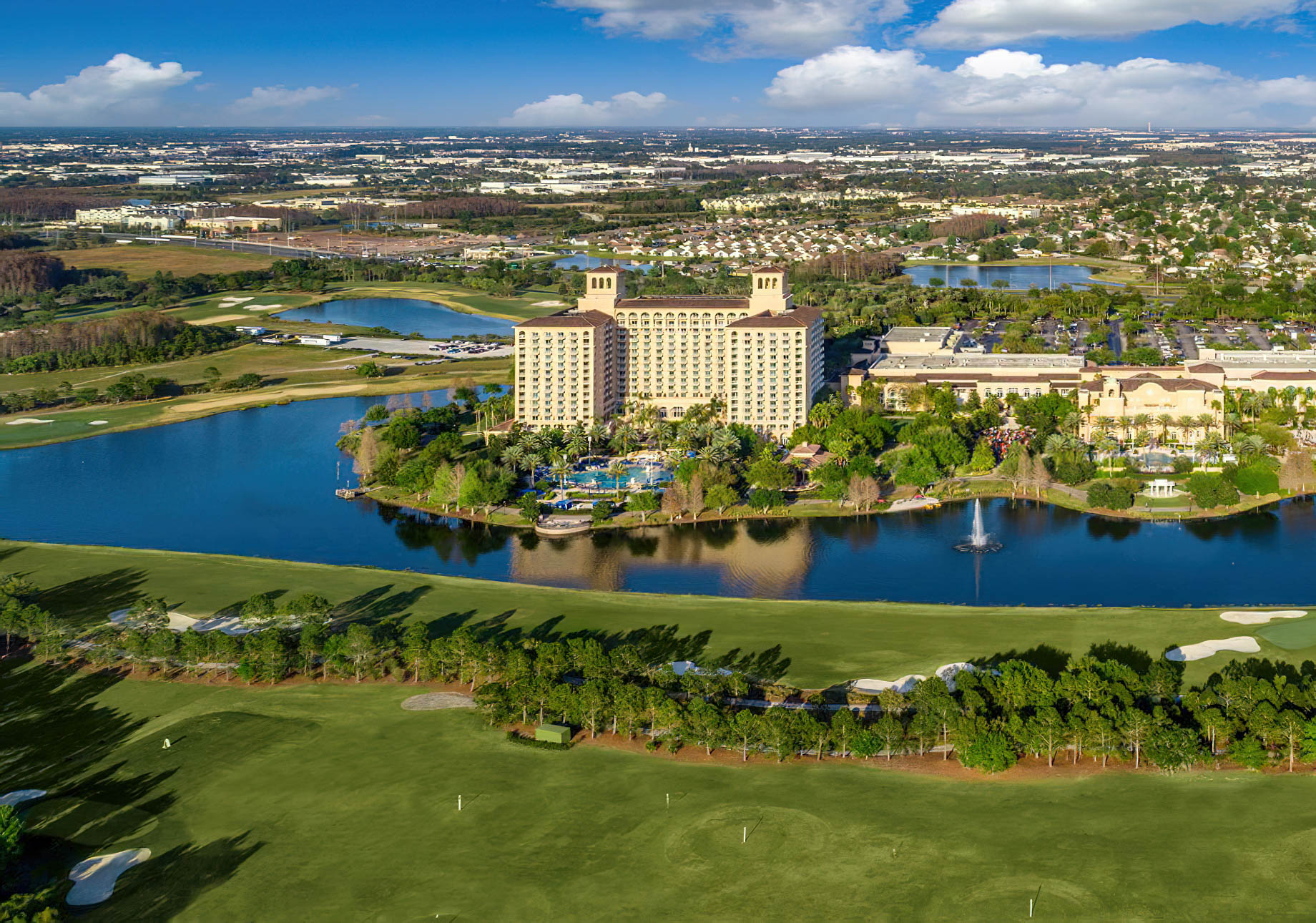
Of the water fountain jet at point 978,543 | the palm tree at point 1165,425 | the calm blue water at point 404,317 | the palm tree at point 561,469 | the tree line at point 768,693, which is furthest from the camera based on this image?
the calm blue water at point 404,317

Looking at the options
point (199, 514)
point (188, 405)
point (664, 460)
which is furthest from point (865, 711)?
point (188, 405)

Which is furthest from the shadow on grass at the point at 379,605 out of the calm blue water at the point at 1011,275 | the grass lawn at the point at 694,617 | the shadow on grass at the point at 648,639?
the calm blue water at the point at 1011,275

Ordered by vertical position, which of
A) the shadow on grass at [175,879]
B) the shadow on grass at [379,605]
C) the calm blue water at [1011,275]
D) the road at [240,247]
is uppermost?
the road at [240,247]

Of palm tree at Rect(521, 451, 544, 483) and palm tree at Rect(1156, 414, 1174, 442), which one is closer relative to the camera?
palm tree at Rect(521, 451, 544, 483)

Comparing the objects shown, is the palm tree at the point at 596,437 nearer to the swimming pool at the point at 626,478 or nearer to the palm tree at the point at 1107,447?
the swimming pool at the point at 626,478

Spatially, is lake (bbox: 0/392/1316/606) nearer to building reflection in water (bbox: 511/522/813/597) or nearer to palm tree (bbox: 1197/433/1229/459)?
building reflection in water (bbox: 511/522/813/597)

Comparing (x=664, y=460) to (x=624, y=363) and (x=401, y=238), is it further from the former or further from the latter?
(x=401, y=238)

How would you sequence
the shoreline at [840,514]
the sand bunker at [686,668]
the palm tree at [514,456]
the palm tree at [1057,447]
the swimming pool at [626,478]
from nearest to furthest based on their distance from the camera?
the sand bunker at [686,668]
the shoreline at [840,514]
the swimming pool at [626,478]
the palm tree at [1057,447]
the palm tree at [514,456]

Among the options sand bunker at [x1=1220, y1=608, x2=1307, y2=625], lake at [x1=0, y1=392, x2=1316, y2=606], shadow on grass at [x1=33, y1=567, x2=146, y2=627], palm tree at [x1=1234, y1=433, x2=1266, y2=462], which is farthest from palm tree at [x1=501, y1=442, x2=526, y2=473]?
palm tree at [x1=1234, y1=433, x2=1266, y2=462]
